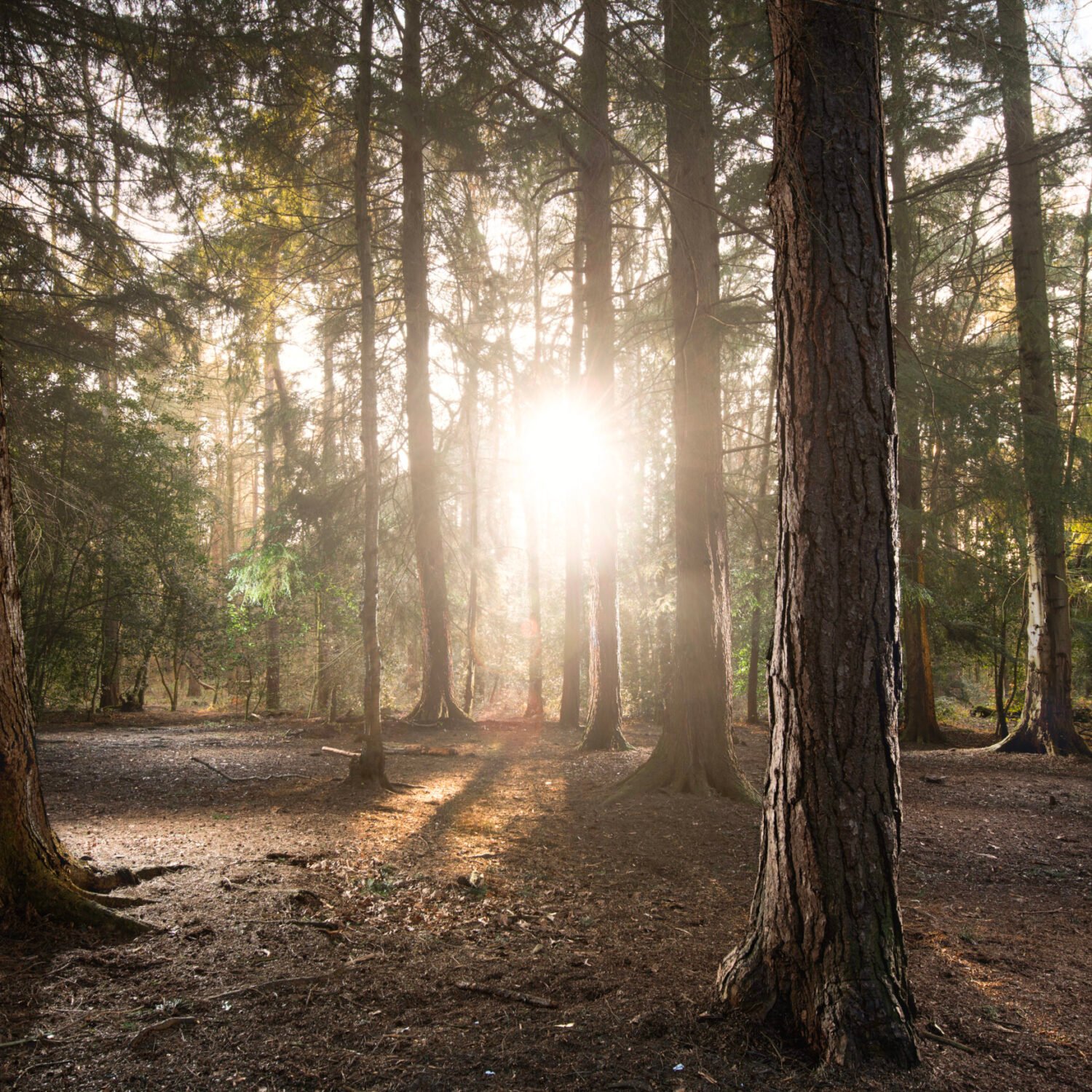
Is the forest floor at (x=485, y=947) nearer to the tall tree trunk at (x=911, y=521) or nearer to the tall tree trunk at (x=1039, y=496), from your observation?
the tall tree trunk at (x=1039, y=496)

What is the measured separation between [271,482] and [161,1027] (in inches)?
479

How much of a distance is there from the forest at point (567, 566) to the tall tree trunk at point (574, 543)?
0.16m

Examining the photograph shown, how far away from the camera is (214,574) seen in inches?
624

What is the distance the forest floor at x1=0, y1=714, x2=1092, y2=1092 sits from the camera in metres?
2.31

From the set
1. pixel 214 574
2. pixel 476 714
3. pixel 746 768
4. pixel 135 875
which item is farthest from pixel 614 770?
pixel 214 574

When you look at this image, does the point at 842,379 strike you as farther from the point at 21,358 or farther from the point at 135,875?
the point at 21,358

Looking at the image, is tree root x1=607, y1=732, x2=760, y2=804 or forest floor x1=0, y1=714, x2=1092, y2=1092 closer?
forest floor x1=0, y1=714, x2=1092, y2=1092

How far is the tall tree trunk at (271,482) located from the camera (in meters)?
11.4

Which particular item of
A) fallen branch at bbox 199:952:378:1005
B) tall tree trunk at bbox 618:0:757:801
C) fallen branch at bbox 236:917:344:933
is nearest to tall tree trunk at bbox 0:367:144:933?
fallen branch at bbox 236:917:344:933

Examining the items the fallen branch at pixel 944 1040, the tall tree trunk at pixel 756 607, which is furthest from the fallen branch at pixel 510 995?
the tall tree trunk at pixel 756 607

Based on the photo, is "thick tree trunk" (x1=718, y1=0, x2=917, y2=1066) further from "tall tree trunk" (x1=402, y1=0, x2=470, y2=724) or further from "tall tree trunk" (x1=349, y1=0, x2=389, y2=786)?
"tall tree trunk" (x1=402, y1=0, x2=470, y2=724)

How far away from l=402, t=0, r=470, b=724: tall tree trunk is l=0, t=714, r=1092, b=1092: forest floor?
4.98 meters

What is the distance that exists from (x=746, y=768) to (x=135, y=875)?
694 cm

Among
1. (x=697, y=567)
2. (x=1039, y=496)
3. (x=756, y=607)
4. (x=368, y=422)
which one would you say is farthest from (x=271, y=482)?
(x=1039, y=496)
